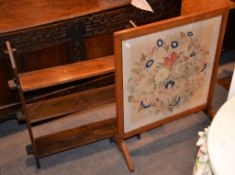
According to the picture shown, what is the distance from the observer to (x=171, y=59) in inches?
72.0

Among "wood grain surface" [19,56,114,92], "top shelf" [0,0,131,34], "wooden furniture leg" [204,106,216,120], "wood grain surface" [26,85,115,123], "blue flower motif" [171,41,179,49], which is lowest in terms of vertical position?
"wooden furniture leg" [204,106,216,120]

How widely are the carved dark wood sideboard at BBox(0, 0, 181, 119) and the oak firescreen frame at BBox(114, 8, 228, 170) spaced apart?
439 mm

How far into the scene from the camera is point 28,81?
1777 millimetres

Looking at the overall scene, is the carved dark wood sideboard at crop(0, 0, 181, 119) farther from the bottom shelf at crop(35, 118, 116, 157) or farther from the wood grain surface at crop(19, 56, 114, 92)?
the bottom shelf at crop(35, 118, 116, 157)

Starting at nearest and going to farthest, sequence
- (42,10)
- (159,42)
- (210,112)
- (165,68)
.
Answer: (159,42), (165,68), (42,10), (210,112)

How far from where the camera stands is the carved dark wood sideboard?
1.88m

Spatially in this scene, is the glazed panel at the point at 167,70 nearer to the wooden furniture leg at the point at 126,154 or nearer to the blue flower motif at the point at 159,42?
the blue flower motif at the point at 159,42

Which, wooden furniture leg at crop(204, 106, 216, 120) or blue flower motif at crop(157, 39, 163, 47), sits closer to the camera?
blue flower motif at crop(157, 39, 163, 47)

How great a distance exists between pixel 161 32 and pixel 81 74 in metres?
0.47

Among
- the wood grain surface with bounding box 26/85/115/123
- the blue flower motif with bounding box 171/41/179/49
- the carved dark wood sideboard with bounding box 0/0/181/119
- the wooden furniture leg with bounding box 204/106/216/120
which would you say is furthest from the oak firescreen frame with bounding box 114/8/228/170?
the carved dark wood sideboard with bounding box 0/0/181/119

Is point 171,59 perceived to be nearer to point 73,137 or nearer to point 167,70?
point 167,70

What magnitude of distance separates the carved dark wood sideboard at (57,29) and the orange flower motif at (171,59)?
17.5 inches

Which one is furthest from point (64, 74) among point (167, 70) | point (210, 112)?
point (210, 112)

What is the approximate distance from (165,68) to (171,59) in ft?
0.19
